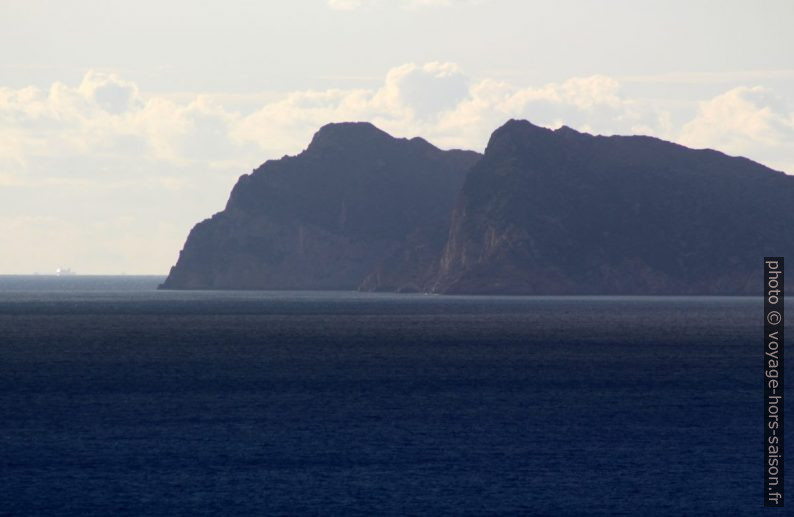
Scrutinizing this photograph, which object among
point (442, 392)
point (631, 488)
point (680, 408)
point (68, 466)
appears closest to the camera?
point (631, 488)

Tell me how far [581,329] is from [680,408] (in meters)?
101

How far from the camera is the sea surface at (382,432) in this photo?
62.3m

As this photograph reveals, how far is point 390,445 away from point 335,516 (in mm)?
18050

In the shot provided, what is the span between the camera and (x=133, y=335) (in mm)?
184750

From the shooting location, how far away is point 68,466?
6956 cm

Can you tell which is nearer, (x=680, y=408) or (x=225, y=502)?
(x=225, y=502)

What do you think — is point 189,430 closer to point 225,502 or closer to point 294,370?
point 225,502

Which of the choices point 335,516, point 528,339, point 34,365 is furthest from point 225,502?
point 528,339

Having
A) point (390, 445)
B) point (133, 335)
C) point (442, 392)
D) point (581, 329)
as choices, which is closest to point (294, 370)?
point (442, 392)

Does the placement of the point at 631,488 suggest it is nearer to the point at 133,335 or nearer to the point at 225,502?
the point at 225,502

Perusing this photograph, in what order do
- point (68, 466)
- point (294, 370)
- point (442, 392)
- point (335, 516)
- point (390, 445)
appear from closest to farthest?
point (335, 516)
point (68, 466)
point (390, 445)
point (442, 392)
point (294, 370)

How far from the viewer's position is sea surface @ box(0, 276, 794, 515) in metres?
62.3

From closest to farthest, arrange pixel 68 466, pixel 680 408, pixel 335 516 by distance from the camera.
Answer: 1. pixel 335 516
2. pixel 68 466
3. pixel 680 408

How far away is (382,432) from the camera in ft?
268
